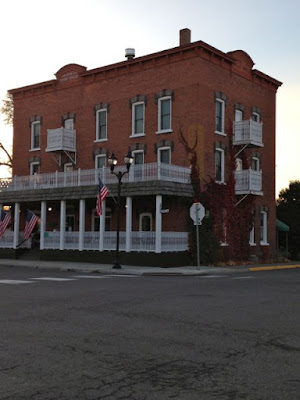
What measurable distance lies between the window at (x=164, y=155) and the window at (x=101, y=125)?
4760 mm

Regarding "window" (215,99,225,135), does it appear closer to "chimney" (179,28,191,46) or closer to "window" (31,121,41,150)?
"chimney" (179,28,191,46)

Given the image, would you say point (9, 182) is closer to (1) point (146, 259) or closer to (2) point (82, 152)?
(2) point (82, 152)

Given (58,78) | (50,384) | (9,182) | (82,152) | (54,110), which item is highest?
(58,78)

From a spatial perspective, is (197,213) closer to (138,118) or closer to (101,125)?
(138,118)

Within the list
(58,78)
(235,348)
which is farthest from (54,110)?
(235,348)

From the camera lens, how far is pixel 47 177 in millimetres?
31859

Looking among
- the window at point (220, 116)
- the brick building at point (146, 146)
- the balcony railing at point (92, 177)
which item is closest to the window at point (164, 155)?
the brick building at point (146, 146)

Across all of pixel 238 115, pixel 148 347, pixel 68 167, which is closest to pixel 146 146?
pixel 238 115

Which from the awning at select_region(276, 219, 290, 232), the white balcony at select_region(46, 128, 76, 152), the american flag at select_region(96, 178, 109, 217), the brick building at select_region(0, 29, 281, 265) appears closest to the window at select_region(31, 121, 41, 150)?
the brick building at select_region(0, 29, 281, 265)

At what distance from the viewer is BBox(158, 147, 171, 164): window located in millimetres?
29812

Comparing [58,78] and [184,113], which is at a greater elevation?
[58,78]

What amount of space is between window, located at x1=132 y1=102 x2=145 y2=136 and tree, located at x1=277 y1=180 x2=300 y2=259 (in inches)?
561

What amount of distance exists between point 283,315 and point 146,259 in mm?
16394

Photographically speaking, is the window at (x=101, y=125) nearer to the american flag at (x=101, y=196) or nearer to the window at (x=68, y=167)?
the window at (x=68, y=167)
